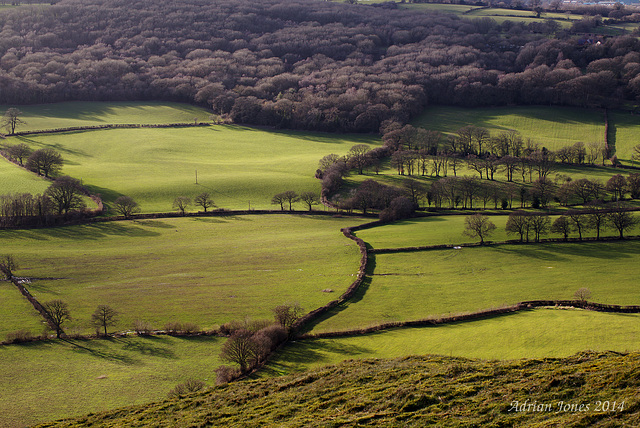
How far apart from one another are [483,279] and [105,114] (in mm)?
139080

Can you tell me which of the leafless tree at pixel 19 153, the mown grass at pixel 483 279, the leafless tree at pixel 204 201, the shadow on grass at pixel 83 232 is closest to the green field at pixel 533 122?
the mown grass at pixel 483 279

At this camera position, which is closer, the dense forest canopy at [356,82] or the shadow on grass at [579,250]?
the shadow on grass at [579,250]

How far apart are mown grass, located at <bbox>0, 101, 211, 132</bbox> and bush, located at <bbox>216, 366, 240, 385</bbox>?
125 metres

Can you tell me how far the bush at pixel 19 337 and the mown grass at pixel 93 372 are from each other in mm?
697

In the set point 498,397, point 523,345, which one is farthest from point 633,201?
point 498,397

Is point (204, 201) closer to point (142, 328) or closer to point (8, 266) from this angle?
point (8, 266)

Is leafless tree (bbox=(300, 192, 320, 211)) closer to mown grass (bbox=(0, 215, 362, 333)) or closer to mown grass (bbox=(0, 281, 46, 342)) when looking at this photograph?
mown grass (bbox=(0, 215, 362, 333))

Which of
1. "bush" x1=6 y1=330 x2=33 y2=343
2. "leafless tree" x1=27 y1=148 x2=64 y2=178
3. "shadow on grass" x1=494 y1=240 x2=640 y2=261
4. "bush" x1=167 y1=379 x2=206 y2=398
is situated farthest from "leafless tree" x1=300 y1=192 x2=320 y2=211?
"bush" x1=167 y1=379 x2=206 y2=398

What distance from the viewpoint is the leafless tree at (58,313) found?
50812mm

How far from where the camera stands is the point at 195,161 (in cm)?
12519

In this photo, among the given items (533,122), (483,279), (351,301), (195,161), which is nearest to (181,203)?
(195,161)

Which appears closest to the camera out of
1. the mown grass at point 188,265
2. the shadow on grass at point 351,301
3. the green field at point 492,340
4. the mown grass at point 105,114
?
the green field at point 492,340

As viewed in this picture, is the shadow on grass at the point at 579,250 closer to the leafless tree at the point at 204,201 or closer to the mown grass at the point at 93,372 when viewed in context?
the mown grass at the point at 93,372

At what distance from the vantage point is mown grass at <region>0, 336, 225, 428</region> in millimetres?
38781
